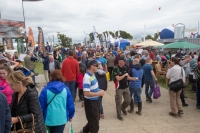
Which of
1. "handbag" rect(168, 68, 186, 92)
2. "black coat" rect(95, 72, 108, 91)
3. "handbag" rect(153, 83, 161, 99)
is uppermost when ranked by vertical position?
"black coat" rect(95, 72, 108, 91)

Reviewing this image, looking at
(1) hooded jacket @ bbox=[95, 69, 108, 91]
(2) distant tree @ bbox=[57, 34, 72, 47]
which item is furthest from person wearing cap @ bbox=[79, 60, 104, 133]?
(2) distant tree @ bbox=[57, 34, 72, 47]

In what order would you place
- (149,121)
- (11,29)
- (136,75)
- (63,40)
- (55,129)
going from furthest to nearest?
(63,40), (11,29), (136,75), (149,121), (55,129)

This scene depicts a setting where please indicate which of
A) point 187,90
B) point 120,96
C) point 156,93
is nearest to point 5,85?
point 120,96

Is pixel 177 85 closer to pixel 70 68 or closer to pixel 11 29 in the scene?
pixel 70 68

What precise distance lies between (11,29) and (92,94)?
25190mm

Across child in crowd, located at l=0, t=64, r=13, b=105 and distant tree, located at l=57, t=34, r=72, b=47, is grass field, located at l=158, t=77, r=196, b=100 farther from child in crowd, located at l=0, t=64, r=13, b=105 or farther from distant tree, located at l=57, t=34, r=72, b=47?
distant tree, located at l=57, t=34, r=72, b=47

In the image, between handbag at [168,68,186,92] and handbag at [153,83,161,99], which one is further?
handbag at [153,83,161,99]

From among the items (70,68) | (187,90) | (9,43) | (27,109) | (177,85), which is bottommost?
(187,90)

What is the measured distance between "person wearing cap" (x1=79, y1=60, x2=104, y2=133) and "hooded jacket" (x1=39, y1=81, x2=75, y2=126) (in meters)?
0.63

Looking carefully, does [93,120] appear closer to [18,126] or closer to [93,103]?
[93,103]

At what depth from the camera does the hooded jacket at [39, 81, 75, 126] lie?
3021 millimetres

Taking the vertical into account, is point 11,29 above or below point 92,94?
above

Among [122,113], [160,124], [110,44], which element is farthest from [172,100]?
[110,44]

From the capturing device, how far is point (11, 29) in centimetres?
Result: 2531
